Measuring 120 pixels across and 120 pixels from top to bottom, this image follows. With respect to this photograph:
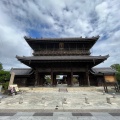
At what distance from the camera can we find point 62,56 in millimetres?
26156

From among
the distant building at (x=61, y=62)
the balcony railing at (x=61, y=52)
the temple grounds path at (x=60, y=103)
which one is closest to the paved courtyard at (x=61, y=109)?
the temple grounds path at (x=60, y=103)

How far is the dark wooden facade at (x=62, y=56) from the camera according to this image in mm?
24250

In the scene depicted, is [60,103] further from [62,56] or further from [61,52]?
[61,52]

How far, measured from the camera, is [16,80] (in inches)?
1067

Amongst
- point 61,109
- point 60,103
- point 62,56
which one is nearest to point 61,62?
point 62,56

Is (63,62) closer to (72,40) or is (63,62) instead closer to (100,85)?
(72,40)

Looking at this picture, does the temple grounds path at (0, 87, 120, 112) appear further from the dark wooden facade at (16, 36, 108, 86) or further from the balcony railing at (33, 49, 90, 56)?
the balcony railing at (33, 49, 90, 56)

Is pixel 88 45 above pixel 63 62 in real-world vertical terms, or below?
above

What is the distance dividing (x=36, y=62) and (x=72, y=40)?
376 inches

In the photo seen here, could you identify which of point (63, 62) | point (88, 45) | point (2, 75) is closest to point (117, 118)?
point (63, 62)

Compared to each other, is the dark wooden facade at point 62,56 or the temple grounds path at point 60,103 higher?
the dark wooden facade at point 62,56

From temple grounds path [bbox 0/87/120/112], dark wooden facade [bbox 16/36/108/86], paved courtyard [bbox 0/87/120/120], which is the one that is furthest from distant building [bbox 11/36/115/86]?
paved courtyard [bbox 0/87/120/120]

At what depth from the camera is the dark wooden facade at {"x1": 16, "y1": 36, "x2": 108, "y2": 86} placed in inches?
955

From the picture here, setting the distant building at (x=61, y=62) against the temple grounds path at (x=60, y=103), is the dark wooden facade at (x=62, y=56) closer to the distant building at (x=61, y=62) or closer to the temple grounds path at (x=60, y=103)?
the distant building at (x=61, y=62)
